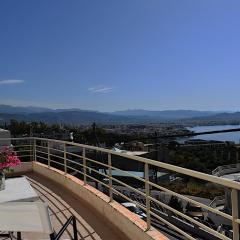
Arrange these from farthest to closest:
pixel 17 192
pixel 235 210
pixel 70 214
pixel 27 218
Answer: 1. pixel 70 214
2. pixel 17 192
3. pixel 235 210
4. pixel 27 218

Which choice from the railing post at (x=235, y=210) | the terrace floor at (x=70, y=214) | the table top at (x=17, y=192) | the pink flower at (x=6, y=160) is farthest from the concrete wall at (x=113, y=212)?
the railing post at (x=235, y=210)

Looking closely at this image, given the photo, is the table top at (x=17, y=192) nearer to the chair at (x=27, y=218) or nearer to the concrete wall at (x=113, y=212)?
the concrete wall at (x=113, y=212)

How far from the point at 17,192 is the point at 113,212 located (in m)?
1.29

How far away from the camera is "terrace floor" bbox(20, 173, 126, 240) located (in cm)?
500

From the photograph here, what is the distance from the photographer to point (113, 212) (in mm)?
5473

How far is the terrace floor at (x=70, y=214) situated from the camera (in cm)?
500

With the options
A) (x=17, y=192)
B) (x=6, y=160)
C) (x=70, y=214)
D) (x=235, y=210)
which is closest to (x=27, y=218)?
(x=235, y=210)

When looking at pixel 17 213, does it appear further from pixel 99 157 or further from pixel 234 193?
pixel 99 157

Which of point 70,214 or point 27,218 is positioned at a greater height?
point 27,218

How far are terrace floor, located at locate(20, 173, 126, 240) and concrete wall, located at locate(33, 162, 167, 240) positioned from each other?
0.26 ft

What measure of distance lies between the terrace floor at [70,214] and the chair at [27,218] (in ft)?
5.17

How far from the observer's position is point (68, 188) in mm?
7977

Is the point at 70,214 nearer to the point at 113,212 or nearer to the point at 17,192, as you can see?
the point at 113,212

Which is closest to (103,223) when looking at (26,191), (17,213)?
(26,191)
